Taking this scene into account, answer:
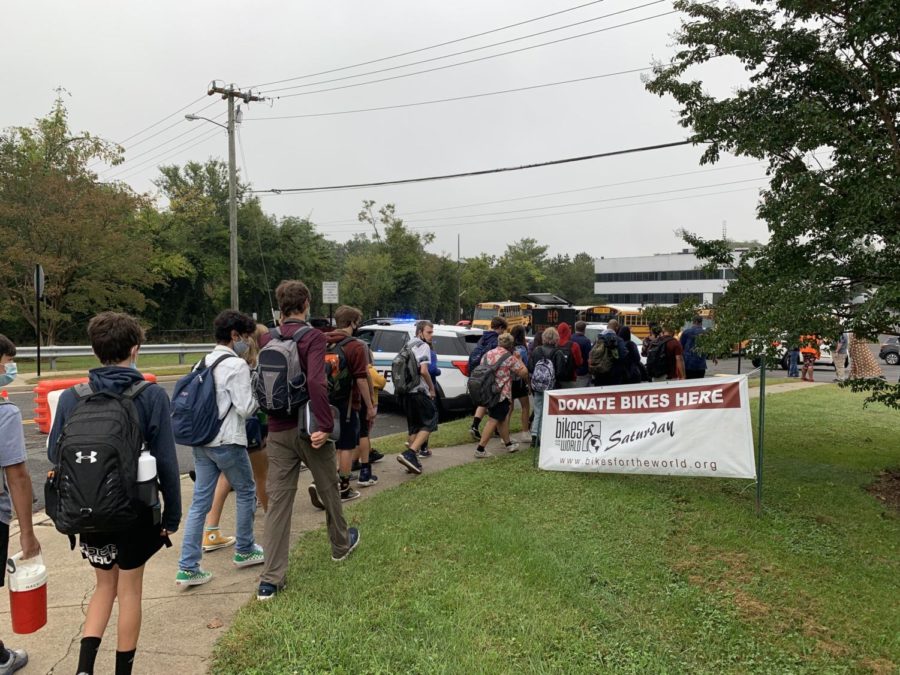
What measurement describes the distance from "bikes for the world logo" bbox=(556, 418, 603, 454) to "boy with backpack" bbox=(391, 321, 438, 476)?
4.65ft

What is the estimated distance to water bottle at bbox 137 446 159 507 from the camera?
2.67m

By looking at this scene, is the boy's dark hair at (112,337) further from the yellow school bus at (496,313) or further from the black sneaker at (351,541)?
the yellow school bus at (496,313)

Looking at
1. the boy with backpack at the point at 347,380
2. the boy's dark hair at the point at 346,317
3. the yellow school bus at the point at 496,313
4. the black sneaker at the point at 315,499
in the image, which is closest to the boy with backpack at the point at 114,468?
the boy with backpack at the point at 347,380

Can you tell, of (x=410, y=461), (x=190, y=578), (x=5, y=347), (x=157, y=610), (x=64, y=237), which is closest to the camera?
(x=5, y=347)

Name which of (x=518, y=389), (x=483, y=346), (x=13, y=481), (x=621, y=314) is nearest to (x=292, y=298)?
(x=13, y=481)

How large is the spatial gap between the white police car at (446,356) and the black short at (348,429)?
513 cm

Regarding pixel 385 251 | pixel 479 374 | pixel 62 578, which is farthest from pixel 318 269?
pixel 62 578

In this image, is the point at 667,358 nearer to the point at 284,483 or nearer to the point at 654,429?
the point at 654,429

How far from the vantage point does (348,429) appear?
5742mm

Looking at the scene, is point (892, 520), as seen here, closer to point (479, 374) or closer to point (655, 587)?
point (655, 587)

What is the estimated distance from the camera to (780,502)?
565cm

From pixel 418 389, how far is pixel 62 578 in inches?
146

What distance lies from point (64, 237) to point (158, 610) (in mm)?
24974

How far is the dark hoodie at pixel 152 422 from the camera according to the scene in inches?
108
